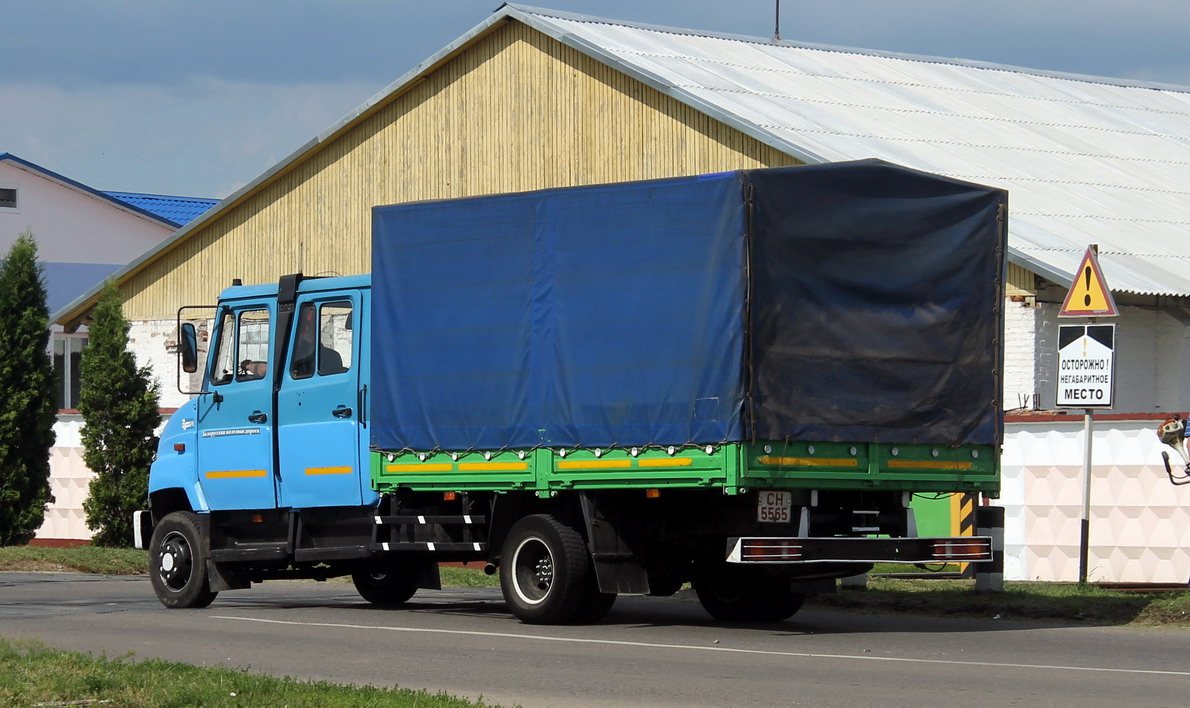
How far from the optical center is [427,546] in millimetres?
15758

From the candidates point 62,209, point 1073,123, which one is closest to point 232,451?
point 1073,123

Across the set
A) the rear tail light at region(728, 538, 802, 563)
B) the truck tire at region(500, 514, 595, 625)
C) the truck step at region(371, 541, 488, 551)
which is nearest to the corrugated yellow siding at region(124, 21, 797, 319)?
the truck step at region(371, 541, 488, 551)

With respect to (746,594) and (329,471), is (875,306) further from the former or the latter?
(329,471)

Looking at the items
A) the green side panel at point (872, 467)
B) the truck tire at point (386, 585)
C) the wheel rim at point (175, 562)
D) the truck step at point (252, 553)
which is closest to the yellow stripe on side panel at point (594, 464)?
the green side panel at point (872, 467)

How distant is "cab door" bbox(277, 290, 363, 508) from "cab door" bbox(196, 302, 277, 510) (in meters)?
0.22

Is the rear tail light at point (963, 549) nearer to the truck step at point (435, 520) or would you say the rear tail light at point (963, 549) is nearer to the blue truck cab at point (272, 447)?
the truck step at point (435, 520)

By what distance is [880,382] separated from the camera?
47.5ft

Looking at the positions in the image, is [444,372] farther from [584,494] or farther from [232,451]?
[232,451]

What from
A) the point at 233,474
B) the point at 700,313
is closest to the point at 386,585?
the point at 233,474

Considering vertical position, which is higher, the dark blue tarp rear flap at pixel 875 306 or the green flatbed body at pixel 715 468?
the dark blue tarp rear flap at pixel 875 306

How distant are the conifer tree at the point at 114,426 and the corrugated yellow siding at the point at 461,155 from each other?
4.79m

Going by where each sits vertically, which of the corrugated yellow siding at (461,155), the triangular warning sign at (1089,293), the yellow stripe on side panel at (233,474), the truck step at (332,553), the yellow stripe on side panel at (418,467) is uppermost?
the corrugated yellow siding at (461,155)

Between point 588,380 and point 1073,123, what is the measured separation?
21.4m

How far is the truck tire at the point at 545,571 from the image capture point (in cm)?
1457
